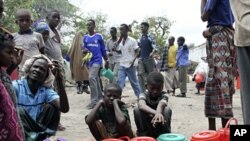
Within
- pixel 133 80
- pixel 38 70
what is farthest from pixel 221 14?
pixel 133 80

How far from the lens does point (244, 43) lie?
6.23ft

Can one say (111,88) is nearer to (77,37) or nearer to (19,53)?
(19,53)

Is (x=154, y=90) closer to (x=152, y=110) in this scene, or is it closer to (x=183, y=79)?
(x=152, y=110)

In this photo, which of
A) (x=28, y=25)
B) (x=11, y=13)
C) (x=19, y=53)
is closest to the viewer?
(x=19, y=53)

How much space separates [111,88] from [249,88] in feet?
5.60

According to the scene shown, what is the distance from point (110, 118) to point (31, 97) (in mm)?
841

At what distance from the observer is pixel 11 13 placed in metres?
10.1

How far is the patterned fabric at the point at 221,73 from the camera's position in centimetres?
327

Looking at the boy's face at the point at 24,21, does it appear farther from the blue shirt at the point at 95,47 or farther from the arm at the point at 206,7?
the blue shirt at the point at 95,47

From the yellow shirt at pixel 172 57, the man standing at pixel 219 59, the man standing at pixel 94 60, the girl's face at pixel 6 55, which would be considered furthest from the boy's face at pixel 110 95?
the yellow shirt at pixel 172 57

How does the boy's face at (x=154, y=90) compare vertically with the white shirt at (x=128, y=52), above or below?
below

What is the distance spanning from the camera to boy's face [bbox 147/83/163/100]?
346 cm

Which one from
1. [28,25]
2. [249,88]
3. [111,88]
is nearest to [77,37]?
[28,25]

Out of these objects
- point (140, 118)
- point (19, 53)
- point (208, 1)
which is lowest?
point (140, 118)
